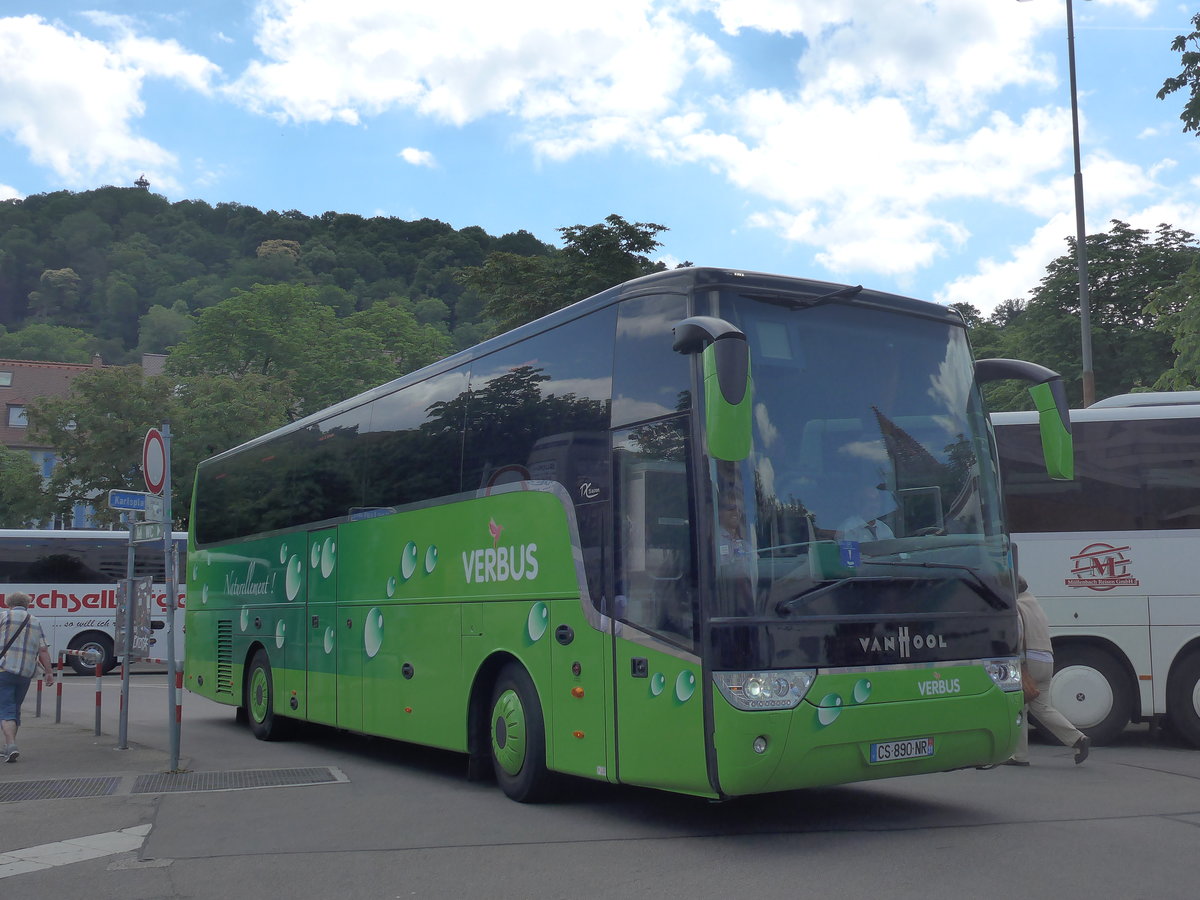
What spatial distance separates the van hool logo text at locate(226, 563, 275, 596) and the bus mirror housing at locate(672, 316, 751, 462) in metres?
9.31

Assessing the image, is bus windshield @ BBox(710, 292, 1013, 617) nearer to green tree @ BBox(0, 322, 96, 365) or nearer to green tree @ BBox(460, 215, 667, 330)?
green tree @ BBox(460, 215, 667, 330)

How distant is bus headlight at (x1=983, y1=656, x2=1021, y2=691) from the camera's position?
26.4 ft

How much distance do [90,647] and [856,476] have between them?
2818cm

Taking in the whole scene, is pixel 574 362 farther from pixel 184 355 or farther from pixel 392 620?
pixel 184 355

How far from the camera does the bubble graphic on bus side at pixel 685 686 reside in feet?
24.0

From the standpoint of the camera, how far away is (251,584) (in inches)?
618

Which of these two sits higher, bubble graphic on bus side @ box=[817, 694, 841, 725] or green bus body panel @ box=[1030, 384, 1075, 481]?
green bus body panel @ box=[1030, 384, 1075, 481]

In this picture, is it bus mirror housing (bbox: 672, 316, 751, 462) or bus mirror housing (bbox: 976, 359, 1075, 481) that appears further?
bus mirror housing (bbox: 976, 359, 1075, 481)

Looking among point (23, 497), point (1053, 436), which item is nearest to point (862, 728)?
point (1053, 436)

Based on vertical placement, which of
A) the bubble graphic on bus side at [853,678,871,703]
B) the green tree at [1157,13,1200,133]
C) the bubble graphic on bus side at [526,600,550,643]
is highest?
the green tree at [1157,13,1200,133]

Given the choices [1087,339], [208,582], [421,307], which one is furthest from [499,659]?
[421,307]

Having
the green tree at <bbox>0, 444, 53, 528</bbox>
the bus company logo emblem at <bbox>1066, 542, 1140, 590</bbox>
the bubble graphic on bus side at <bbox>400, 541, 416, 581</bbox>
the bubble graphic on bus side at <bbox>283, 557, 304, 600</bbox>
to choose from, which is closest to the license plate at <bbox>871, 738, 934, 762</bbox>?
the bubble graphic on bus side at <bbox>400, 541, 416, 581</bbox>

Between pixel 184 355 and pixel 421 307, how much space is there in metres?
26.0

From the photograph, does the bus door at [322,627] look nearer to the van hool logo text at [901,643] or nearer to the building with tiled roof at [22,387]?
the van hool logo text at [901,643]
